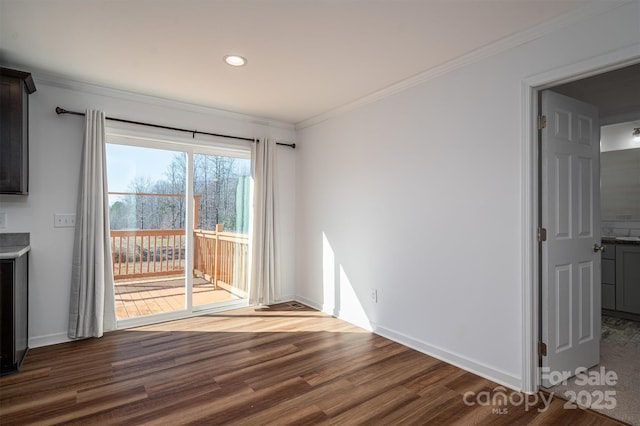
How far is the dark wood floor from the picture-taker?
7.00 feet

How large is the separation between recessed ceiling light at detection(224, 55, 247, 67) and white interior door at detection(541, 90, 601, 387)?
234 cm

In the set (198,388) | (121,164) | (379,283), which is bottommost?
(198,388)

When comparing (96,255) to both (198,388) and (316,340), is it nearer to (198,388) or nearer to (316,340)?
(198,388)

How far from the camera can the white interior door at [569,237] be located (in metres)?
2.47

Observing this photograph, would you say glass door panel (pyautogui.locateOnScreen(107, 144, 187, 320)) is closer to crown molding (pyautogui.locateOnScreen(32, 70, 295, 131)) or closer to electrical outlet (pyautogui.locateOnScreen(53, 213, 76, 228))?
electrical outlet (pyautogui.locateOnScreen(53, 213, 76, 228))

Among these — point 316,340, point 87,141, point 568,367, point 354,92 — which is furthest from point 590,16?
point 87,141

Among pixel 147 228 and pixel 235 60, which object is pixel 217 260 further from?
pixel 235 60

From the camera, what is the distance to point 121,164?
3.74 metres

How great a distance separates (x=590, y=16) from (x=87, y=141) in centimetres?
416

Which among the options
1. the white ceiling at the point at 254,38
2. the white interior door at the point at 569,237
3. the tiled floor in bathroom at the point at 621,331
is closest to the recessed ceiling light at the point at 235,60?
the white ceiling at the point at 254,38

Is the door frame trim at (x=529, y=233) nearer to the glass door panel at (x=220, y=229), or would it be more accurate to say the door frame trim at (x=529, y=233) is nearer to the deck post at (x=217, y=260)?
the glass door panel at (x=220, y=229)

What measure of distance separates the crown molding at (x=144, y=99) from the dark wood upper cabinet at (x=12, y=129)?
36 cm

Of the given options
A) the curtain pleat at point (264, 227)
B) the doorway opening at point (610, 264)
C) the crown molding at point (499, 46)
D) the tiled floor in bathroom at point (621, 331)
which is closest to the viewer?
the crown molding at point (499, 46)

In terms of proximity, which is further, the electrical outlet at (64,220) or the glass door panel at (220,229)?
the glass door panel at (220,229)
